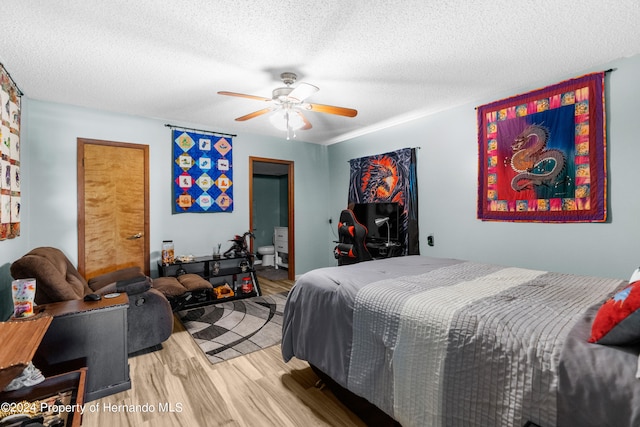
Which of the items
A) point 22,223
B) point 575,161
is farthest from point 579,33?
point 22,223

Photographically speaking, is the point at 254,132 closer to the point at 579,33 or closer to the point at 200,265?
the point at 200,265

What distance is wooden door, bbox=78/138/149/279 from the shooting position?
3568 mm

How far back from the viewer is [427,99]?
3389 mm

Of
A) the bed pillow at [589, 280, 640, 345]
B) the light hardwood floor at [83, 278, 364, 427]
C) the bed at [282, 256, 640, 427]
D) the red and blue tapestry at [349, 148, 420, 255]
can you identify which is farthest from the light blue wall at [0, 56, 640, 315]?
the bed pillow at [589, 280, 640, 345]

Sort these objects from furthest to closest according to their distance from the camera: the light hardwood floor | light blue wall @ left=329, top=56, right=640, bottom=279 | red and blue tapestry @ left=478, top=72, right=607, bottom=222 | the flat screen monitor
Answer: the flat screen monitor, red and blue tapestry @ left=478, top=72, right=607, bottom=222, light blue wall @ left=329, top=56, right=640, bottom=279, the light hardwood floor

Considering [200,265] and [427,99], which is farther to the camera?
[200,265]

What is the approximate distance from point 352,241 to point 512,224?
1.84 m

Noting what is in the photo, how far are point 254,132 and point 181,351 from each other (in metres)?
3.28

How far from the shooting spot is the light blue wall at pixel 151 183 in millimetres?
3283

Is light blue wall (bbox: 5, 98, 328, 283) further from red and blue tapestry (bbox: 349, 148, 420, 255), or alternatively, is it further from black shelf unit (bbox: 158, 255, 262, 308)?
red and blue tapestry (bbox: 349, 148, 420, 255)

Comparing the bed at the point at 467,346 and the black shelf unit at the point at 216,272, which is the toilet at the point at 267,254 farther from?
the bed at the point at 467,346

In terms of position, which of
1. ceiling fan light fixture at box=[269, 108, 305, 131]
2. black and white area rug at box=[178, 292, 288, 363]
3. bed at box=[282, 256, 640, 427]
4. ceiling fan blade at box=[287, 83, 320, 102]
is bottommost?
black and white area rug at box=[178, 292, 288, 363]

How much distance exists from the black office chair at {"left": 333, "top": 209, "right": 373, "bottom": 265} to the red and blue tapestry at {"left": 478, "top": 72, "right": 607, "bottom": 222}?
4.67 ft

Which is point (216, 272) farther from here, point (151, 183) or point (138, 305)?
point (138, 305)
